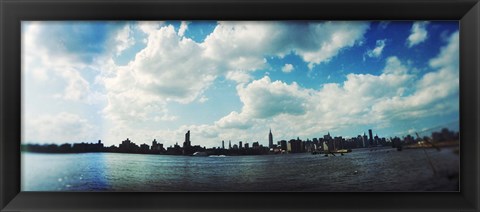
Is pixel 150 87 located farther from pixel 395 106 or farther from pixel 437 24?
pixel 437 24

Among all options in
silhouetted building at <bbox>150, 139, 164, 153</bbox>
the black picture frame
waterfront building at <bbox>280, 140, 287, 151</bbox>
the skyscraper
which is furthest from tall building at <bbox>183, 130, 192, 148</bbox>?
waterfront building at <bbox>280, 140, 287, 151</bbox>

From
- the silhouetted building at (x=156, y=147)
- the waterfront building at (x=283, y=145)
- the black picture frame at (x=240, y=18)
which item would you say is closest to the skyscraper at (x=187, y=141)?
the silhouetted building at (x=156, y=147)

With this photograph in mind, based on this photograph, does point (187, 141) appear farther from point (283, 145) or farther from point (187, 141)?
point (283, 145)

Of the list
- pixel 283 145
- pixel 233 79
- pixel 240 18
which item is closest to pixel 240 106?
pixel 233 79

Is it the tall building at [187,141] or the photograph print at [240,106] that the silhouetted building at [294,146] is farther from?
the tall building at [187,141]

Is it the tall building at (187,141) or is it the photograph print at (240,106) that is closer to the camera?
the photograph print at (240,106)

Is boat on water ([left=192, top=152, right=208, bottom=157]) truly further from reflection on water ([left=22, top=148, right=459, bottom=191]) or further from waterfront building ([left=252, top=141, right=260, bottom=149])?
waterfront building ([left=252, top=141, right=260, bottom=149])

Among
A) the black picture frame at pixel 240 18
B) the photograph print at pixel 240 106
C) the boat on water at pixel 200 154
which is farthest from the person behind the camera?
the boat on water at pixel 200 154
